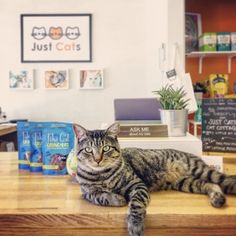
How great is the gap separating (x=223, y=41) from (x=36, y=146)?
7.94 feet

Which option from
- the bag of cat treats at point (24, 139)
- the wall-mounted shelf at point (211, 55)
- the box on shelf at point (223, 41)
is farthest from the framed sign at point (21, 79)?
the bag of cat treats at point (24, 139)

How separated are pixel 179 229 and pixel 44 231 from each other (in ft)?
1.17

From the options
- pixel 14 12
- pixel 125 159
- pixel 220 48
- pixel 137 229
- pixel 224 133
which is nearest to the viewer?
pixel 137 229

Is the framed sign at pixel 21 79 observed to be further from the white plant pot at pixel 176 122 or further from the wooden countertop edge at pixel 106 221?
the wooden countertop edge at pixel 106 221

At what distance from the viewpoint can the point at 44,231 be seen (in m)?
0.91

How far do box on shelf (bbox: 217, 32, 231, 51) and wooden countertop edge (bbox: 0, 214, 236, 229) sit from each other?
264 cm

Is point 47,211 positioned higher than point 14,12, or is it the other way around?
point 14,12

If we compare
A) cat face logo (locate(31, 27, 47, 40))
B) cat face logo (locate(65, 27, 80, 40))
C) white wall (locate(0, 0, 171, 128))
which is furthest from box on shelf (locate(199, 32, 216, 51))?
cat face logo (locate(31, 27, 47, 40))

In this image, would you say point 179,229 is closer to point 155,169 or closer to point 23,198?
point 155,169

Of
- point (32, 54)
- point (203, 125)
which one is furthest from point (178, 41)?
point (32, 54)

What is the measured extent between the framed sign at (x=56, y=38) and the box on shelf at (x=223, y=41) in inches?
60.9

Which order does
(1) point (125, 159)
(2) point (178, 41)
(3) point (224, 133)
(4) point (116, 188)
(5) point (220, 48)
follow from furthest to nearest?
1. (5) point (220, 48)
2. (2) point (178, 41)
3. (3) point (224, 133)
4. (1) point (125, 159)
5. (4) point (116, 188)

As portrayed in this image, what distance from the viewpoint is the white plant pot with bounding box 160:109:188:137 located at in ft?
4.57

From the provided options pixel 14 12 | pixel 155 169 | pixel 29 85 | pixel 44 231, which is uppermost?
pixel 14 12
